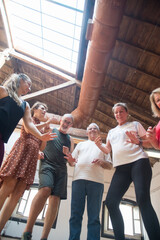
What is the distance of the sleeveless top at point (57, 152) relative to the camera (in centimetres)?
192

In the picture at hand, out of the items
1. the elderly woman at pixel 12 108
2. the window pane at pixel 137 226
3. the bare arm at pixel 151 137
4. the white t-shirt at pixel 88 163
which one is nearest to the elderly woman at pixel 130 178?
the bare arm at pixel 151 137

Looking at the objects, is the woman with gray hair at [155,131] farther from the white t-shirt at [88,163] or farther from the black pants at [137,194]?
the white t-shirt at [88,163]

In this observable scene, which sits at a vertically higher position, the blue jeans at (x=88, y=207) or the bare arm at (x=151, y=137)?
the bare arm at (x=151, y=137)

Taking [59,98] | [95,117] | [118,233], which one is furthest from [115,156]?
[59,98]

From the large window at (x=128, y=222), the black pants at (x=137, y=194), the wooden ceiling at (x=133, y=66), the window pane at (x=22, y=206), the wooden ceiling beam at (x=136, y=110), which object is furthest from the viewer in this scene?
the large window at (x=128, y=222)

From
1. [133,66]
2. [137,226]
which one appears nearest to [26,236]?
[133,66]

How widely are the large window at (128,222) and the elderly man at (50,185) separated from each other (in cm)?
376

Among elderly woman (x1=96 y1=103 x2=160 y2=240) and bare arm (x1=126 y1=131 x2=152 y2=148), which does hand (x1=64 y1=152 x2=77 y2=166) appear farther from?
bare arm (x1=126 y1=131 x2=152 y2=148)

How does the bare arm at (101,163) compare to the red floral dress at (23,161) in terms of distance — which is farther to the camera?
the bare arm at (101,163)

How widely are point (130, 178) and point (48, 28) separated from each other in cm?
424

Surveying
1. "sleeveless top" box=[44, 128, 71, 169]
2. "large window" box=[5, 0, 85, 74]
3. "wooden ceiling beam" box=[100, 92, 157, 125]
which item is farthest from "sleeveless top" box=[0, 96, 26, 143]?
"wooden ceiling beam" box=[100, 92, 157, 125]

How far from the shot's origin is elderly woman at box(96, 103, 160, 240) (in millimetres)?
1229

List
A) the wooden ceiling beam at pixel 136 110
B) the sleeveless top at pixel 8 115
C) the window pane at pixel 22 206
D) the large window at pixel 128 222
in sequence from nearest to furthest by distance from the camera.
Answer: the sleeveless top at pixel 8 115
the wooden ceiling beam at pixel 136 110
the window pane at pixel 22 206
the large window at pixel 128 222

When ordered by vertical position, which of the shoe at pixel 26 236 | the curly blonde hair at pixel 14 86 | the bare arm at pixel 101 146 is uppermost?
the curly blonde hair at pixel 14 86
